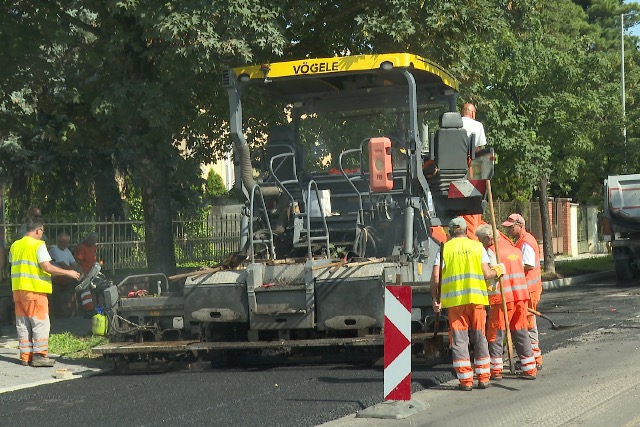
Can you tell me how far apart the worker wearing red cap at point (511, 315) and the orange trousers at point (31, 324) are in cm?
495

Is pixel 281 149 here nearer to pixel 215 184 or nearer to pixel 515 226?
pixel 515 226

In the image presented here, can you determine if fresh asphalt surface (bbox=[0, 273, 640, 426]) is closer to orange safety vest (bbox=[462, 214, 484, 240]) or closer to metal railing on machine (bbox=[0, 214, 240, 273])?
orange safety vest (bbox=[462, 214, 484, 240])

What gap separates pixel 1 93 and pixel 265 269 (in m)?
6.07

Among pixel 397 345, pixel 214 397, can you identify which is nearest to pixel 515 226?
pixel 397 345

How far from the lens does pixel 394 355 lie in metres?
8.54

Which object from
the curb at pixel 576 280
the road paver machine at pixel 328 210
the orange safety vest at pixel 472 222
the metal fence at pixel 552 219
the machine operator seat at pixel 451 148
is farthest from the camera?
the metal fence at pixel 552 219

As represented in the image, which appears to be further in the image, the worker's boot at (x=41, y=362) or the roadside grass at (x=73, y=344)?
the roadside grass at (x=73, y=344)

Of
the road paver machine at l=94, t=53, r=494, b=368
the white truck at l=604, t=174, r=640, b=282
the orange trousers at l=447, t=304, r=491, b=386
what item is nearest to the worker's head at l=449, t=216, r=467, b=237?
the orange trousers at l=447, t=304, r=491, b=386

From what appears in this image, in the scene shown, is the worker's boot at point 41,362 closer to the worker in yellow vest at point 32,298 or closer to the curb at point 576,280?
the worker in yellow vest at point 32,298

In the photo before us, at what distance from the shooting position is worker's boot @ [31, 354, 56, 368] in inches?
473

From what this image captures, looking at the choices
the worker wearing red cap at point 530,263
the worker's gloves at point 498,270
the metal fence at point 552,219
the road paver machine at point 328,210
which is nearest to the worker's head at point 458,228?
the worker's gloves at point 498,270

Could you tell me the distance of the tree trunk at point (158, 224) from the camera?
1548 centimetres

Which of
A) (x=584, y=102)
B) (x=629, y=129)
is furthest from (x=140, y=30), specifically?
(x=629, y=129)

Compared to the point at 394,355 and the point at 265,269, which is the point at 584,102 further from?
the point at 394,355
